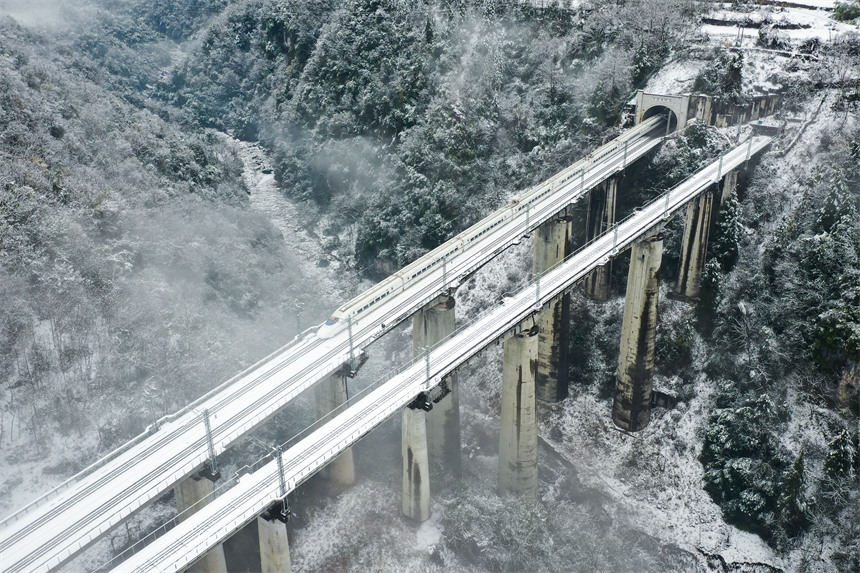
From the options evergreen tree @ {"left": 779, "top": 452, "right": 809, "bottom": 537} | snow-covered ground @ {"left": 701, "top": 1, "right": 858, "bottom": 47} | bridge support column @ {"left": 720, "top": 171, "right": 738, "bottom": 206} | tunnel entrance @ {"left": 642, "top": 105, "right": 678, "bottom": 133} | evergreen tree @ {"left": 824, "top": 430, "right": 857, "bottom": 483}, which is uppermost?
snow-covered ground @ {"left": 701, "top": 1, "right": 858, "bottom": 47}

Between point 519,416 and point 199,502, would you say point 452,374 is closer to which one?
point 519,416

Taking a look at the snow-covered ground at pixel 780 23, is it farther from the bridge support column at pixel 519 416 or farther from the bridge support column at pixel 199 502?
the bridge support column at pixel 199 502

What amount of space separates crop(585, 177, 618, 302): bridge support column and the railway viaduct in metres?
0.10

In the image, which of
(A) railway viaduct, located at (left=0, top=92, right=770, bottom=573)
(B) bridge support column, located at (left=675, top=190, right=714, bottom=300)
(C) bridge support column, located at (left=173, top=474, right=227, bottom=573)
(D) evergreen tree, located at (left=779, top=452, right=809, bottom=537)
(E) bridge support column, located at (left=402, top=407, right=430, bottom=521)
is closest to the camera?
(A) railway viaduct, located at (left=0, top=92, right=770, bottom=573)

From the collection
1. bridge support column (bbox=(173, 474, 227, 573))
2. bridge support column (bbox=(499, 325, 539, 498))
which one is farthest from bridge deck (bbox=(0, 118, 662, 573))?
bridge support column (bbox=(499, 325, 539, 498))

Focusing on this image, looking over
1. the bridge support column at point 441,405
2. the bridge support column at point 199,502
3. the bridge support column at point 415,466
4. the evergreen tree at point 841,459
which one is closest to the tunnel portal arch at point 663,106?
the bridge support column at point 441,405

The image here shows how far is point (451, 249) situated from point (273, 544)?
1959cm

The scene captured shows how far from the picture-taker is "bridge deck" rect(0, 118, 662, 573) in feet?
88.3

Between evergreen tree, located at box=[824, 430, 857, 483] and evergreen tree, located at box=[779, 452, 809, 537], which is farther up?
evergreen tree, located at box=[824, 430, 857, 483]

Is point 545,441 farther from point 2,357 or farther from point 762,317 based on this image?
point 2,357

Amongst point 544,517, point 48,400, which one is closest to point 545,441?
point 544,517

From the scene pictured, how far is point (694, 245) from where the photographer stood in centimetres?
4719

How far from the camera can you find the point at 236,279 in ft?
172

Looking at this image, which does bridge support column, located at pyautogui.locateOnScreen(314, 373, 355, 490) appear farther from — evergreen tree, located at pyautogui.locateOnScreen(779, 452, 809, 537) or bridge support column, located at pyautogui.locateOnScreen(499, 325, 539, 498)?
evergreen tree, located at pyautogui.locateOnScreen(779, 452, 809, 537)
